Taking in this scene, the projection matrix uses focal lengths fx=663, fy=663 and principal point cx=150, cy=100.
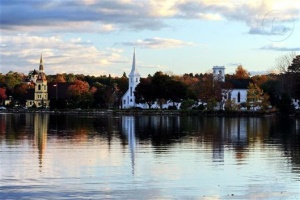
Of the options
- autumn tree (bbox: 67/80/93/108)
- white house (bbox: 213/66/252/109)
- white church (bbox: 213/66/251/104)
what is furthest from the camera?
autumn tree (bbox: 67/80/93/108)

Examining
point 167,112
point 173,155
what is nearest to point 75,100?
point 167,112

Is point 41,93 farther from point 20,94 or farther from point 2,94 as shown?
point 2,94

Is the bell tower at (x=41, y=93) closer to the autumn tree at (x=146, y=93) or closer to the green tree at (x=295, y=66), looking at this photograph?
the autumn tree at (x=146, y=93)

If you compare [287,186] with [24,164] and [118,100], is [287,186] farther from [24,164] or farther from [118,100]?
[118,100]

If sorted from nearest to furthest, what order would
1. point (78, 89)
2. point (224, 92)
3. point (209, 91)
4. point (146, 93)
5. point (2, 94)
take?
1. point (209, 91)
2. point (224, 92)
3. point (146, 93)
4. point (78, 89)
5. point (2, 94)

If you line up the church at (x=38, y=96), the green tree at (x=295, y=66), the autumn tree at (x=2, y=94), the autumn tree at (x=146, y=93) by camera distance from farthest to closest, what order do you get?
the church at (x=38, y=96) < the autumn tree at (x=2, y=94) < the autumn tree at (x=146, y=93) < the green tree at (x=295, y=66)

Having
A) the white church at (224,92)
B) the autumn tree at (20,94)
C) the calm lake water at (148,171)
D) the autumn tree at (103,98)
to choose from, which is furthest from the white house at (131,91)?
→ the calm lake water at (148,171)

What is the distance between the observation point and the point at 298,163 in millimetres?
30750

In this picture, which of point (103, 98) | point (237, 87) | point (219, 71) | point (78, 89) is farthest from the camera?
point (78, 89)

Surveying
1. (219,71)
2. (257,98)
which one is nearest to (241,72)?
(219,71)

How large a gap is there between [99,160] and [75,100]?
137m

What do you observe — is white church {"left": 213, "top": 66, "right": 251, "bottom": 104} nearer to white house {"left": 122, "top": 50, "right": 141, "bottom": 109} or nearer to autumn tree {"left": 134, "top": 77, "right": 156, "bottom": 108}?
autumn tree {"left": 134, "top": 77, "right": 156, "bottom": 108}

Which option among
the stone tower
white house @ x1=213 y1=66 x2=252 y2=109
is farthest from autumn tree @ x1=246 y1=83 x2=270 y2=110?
the stone tower

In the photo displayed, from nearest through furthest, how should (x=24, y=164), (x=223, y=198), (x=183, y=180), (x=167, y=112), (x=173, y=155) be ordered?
1. (x=223, y=198)
2. (x=183, y=180)
3. (x=24, y=164)
4. (x=173, y=155)
5. (x=167, y=112)
